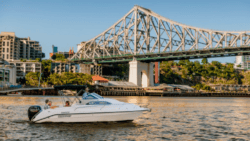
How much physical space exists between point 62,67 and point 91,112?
137 metres

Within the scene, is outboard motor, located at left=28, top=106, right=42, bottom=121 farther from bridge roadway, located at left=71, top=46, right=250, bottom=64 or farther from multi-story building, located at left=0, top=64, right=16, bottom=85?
multi-story building, located at left=0, top=64, right=16, bottom=85

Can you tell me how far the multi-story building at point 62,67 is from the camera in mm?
159375

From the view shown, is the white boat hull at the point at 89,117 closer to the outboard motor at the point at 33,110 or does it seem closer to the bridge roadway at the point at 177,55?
the outboard motor at the point at 33,110

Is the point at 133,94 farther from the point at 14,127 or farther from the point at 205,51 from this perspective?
the point at 14,127

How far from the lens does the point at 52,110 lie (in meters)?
27.2

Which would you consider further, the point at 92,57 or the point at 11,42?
the point at 11,42

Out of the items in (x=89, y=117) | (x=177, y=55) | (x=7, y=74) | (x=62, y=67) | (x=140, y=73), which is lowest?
(x=89, y=117)

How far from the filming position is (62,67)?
527 feet

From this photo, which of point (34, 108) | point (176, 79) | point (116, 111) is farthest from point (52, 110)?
point (176, 79)

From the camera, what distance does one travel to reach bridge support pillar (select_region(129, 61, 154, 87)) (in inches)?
5196

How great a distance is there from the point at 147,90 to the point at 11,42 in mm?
100674

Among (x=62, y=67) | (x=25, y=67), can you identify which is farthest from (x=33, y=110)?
(x=62, y=67)

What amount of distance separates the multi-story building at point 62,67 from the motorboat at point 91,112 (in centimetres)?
13372

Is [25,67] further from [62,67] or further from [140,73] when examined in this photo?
[140,73]
